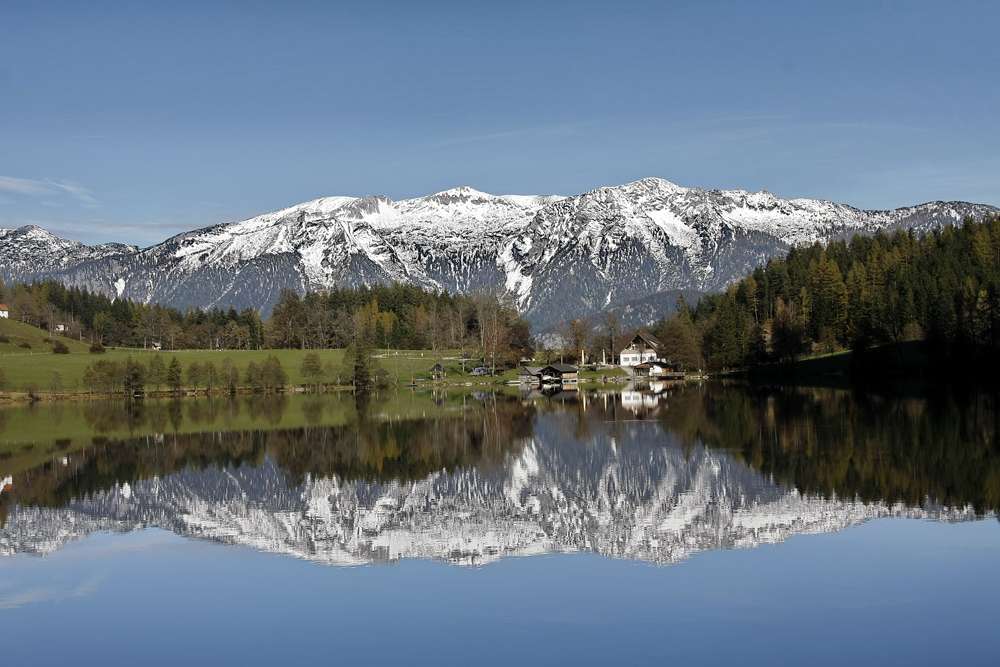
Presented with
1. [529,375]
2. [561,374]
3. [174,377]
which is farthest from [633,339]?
[174,377]

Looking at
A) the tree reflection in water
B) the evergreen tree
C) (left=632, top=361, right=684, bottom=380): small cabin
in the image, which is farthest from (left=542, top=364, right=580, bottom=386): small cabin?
the evergreen tree

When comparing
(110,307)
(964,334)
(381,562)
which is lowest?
(381,562)

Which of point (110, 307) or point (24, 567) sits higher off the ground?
point (110, 307)

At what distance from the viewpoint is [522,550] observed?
22203 mm

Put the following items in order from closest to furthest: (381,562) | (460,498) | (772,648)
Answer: (772,648), (381,562), (460,498)

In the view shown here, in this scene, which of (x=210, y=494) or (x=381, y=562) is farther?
(x=210, y=494)

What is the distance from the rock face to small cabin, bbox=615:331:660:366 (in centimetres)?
12352

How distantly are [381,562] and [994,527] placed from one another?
15.8 m

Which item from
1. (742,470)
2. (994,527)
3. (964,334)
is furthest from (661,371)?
(994,527)

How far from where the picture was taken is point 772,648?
14.2 meters

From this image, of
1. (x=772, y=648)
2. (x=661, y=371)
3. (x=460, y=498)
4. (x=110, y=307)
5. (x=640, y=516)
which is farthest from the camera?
(x=110, y=307)

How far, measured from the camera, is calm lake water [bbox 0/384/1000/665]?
15102mm

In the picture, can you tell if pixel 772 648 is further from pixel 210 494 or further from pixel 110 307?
pixel 110 307

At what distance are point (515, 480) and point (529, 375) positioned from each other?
99.0 meters
